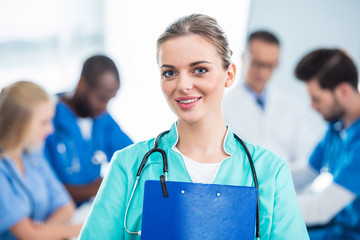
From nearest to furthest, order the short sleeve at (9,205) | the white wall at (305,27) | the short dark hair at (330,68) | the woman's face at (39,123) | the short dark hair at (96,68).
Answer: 1. the short sleeve at (9,205)
2. the woman's face at (39,123)
3. the short dark hair at (330,68)
4. the short dark hair at (96,68)
5. the white wall at (305,27)

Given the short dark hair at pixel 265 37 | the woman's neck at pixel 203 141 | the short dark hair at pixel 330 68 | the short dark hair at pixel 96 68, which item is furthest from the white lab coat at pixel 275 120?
the woman's neck at pixel 203 141

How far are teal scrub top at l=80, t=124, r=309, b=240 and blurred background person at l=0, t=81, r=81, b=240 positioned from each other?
0.58 meters

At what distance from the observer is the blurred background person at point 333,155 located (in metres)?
1.31

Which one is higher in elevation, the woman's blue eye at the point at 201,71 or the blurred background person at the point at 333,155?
the woman's blue eye at the point at 201,71

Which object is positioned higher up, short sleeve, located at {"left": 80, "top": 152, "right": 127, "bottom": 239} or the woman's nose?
the woman's nose

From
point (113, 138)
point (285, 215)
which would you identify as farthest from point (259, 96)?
point (285, 215)

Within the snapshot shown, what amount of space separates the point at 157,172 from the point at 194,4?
1908 millimetres

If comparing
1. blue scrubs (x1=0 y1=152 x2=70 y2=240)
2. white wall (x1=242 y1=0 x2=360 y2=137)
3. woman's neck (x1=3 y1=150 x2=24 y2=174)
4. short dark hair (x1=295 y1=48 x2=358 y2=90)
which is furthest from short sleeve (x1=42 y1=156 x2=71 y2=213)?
white wall (x1=242 y1=0 x2=360 y2=137)

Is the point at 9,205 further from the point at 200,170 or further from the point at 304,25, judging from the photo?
the point at 304,25

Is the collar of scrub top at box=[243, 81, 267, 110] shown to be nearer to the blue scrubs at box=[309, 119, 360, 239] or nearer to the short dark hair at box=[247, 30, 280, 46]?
the short dark hair at box=[247, 30, 280, 46]

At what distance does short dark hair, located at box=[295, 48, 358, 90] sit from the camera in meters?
1.47

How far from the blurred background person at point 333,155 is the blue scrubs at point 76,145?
2.45 feet

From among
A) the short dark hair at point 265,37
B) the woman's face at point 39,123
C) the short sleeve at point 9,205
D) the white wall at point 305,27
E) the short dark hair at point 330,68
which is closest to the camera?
the short sleeve at point 9,205

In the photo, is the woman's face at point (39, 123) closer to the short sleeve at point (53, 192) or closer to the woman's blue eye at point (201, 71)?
the short sleeve at point (53, 192)
